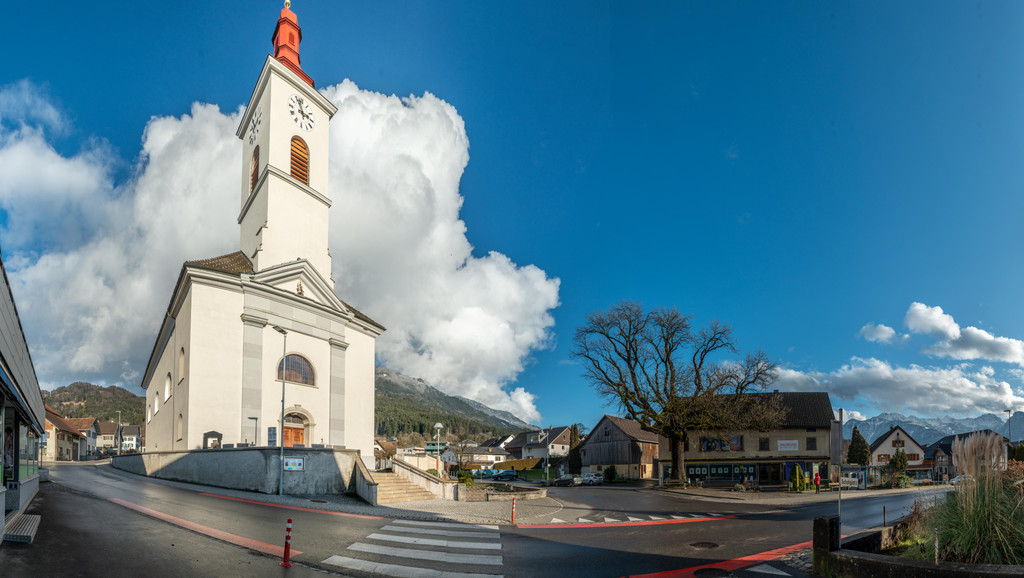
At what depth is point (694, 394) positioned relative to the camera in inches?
1578

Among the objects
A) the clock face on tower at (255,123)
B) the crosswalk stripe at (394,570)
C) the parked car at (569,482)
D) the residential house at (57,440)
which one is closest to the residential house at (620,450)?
the parked car at (569,482)

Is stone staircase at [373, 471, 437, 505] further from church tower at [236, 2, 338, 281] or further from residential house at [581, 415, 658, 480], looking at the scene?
residential house at [581, 415, 658, 480]

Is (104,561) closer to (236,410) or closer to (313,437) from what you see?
(236,410)

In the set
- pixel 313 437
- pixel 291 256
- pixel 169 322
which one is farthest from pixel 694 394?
pixel 169 322

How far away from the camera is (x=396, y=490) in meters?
24.5

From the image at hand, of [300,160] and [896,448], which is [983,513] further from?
[896,448]

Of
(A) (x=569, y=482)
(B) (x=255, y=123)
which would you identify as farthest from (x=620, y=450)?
(B) (x=255, y=123)

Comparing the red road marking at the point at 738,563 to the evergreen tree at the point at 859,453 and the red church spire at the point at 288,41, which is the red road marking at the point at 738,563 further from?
the evergreen tree at the point at 859,453

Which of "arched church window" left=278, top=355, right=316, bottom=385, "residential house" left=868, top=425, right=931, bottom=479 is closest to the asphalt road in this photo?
"arched church window" left=278, top=355, right=316, bottom=385

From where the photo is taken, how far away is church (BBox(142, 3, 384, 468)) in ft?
98.1

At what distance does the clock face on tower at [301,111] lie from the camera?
3794 centimetres

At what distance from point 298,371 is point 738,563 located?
92.0 feet

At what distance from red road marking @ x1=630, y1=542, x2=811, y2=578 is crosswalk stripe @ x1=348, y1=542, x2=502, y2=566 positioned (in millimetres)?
3071

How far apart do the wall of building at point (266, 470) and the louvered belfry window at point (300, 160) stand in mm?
18553
